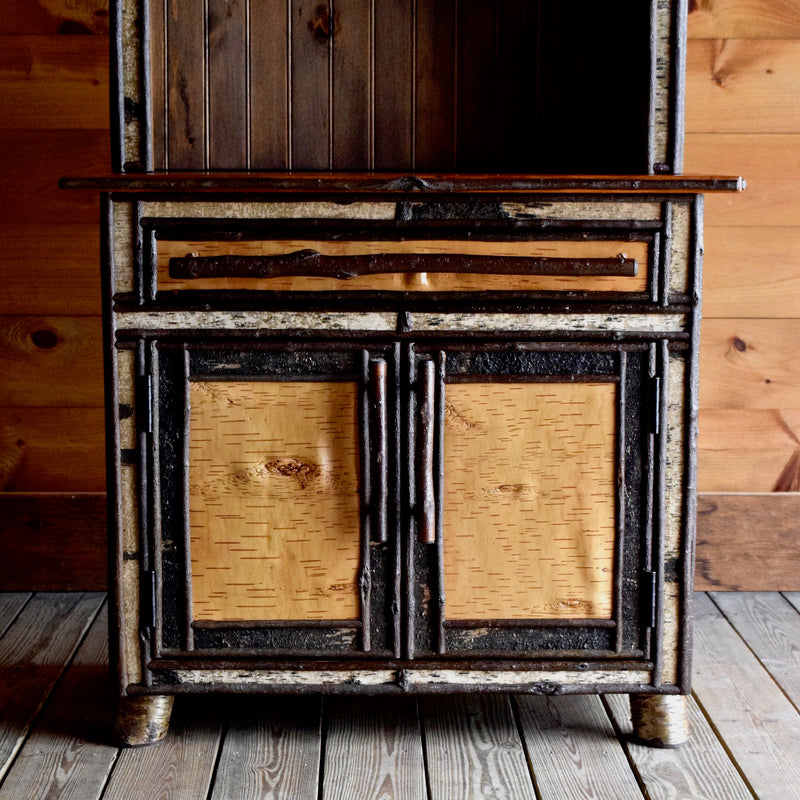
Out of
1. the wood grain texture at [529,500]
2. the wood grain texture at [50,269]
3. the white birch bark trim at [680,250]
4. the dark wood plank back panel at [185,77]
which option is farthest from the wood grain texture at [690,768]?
the wood grain texture at [50,269]

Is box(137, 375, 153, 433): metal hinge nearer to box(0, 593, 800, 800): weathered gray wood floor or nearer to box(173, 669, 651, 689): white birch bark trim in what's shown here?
box(173, 669, 651, 689): white birch bark trim

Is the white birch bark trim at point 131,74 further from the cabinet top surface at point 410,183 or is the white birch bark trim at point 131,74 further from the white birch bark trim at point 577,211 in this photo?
the white birch bark trim at point 577,211

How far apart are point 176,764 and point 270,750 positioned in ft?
0.49

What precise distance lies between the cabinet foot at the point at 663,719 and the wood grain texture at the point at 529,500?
180 millimetres

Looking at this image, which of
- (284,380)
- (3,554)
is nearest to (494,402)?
(284,380)

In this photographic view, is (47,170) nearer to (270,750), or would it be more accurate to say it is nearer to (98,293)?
(98,293)

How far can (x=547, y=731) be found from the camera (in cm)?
153

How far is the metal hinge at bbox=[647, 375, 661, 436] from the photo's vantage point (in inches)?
Result: 54.4

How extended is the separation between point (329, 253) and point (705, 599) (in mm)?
1287

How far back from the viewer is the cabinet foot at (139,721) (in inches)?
57.7

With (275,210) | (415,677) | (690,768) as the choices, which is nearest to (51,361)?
(275,210)

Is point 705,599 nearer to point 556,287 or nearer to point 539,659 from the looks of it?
point 539,659

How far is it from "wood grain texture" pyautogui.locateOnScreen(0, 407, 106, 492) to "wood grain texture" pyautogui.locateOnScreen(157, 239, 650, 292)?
33.0 inches

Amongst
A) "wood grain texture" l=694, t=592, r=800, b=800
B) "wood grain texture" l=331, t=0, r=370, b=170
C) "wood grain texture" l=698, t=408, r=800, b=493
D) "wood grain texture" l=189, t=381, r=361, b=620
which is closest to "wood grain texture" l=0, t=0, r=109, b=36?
"wood grain texture" l=331, t=0, r=370, b=170
